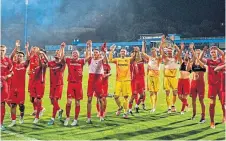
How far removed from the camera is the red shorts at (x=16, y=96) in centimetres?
802

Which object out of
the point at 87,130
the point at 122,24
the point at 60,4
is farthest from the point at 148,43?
the point at 87,130

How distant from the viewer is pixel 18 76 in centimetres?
829

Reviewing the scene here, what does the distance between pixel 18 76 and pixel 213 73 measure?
4.44 m

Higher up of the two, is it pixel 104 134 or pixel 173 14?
pixel 173 14

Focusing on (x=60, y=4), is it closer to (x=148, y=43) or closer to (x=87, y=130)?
(x=148, y=43)

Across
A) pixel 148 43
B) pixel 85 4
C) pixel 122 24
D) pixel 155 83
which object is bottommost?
pixel 155 83

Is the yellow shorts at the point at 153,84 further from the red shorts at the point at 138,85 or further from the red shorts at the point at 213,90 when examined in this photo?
the red shorts at the point at 213,90

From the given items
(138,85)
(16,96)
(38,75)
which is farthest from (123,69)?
(16,96)

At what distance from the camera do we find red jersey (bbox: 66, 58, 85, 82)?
8180mm

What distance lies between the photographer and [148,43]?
3981 cm

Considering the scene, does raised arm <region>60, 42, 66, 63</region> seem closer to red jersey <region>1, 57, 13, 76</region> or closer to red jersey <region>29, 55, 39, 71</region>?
red jersey <region>29, 55, 39, 71</region>

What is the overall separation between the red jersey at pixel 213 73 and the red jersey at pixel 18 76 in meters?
4.22

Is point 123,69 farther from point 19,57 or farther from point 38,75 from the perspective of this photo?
point 19,57

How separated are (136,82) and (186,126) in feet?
7.88
